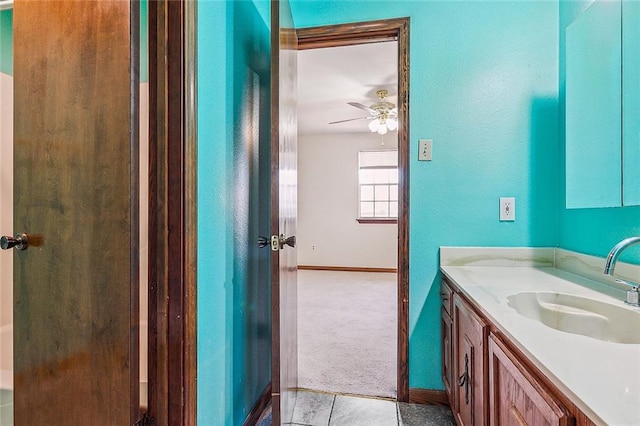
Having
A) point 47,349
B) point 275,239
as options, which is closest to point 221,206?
point 275,239

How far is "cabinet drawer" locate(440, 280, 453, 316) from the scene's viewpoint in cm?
156

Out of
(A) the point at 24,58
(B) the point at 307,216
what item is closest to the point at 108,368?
(A) the point at 24,58

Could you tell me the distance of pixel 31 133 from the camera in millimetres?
1137

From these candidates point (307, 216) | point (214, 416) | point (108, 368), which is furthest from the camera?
point (307, 216)

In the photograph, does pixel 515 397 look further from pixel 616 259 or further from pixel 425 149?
pixel 425 149

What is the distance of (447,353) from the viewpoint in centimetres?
168

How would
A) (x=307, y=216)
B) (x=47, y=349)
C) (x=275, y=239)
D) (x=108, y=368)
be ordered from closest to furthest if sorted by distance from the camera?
(x=108, y=368) → (x=47, y=349) → (x=275, y=239) → (x=307, y=216)

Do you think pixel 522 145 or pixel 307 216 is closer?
pixel 522 145

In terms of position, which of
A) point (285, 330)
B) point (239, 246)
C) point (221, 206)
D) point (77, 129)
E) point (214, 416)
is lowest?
point (214, 416)

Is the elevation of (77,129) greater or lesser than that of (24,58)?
lesser

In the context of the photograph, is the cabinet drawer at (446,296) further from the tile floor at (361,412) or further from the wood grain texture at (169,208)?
the wood grain texture at (169,208)

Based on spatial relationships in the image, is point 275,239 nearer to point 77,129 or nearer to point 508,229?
point 77,129

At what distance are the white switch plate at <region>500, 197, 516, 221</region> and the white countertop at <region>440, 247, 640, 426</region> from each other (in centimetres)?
39

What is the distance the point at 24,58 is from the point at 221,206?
78cm
